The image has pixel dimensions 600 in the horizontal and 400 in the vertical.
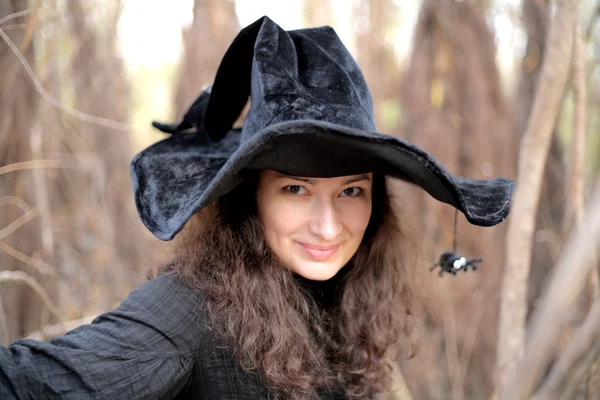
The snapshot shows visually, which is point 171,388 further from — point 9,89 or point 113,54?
point 113,54

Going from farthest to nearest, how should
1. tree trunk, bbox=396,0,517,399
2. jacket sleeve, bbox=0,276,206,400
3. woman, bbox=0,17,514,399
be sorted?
tree trunk, bbox=396,0,517,399 < woman, bbox=0,17,514,399 < jacket sleeve, bbox=0,276,206,400

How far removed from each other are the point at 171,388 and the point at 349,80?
941 mm

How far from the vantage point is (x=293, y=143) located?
1.29m

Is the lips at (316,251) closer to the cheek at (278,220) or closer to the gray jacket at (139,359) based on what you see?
the cheek at (278,220)

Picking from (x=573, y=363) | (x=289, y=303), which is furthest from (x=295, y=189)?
(x=573, y=363)

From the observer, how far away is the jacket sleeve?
3.47 feet

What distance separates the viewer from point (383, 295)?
1.94m

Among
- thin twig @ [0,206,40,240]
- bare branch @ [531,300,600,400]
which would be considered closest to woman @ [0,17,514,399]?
bare branch @ [531,300,600,400]

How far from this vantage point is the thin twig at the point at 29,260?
6.52 ft

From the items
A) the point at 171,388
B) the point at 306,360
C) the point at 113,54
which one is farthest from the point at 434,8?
the point at 171,388

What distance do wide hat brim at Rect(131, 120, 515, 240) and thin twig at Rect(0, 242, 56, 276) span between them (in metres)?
0.72

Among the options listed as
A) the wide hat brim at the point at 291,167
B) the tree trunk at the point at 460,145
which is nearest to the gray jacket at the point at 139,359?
the wide hat brim at the point at 291,167

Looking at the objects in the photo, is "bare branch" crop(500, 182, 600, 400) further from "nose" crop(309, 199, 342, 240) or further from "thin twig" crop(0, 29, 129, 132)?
"thin twig" crop(0, 29, 129, 132)

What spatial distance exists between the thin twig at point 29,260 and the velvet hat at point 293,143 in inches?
28.6
